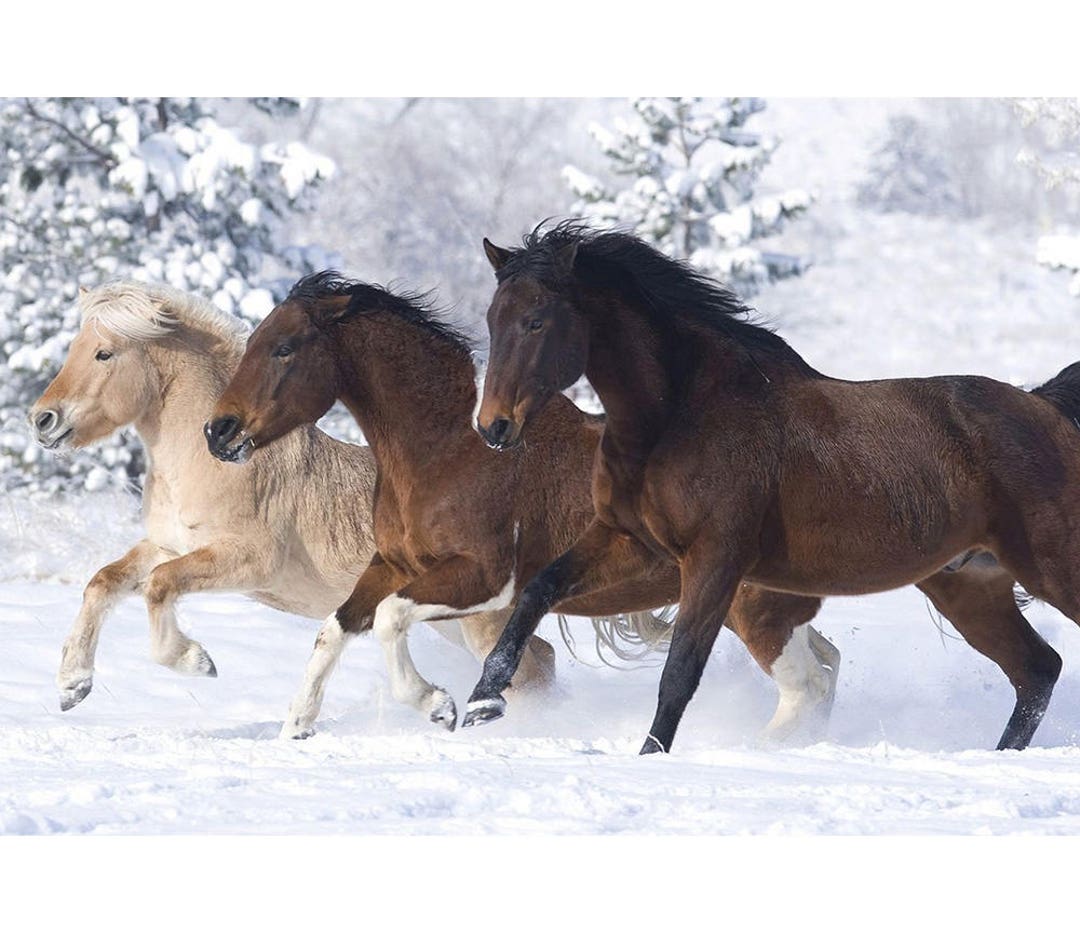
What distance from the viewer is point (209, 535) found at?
26.1 ft

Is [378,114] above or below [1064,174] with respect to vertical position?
below

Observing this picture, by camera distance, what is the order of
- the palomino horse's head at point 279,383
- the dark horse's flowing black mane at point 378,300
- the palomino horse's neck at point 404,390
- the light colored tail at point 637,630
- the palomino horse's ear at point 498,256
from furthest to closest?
the light colored tail at point 637,630 → the dark horse's flowing black mane at point 378,300 → the palomino horse's neck at point 404,390 → the palomino horse's head at point 279,383 → the palomino horse's ear at point 498,256

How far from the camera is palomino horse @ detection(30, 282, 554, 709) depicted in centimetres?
786

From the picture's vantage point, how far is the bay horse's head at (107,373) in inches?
318

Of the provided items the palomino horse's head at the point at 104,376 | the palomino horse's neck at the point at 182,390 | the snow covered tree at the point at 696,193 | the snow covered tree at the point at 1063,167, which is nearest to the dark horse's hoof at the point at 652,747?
the palomino horse's neck at the point at 182,390

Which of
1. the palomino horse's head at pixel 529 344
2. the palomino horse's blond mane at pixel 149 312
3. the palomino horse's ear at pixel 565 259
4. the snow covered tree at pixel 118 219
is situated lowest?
the snow covered tree at pixel 118 219

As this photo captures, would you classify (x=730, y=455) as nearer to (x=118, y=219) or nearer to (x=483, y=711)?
(x=483, y=711)

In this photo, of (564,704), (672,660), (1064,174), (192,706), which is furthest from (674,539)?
(1064,174)

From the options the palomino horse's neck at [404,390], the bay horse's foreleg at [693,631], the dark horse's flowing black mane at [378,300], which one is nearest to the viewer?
the bay horse's foreleg at [693,631]

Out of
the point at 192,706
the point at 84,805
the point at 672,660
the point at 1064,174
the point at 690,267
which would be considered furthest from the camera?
the point at 1064,174

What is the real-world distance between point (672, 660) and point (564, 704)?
7.29 ft

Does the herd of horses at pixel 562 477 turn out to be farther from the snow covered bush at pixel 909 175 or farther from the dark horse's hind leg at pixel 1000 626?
the snow covered bush at pixel 909 175

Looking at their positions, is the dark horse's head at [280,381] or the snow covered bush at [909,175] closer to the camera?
the dark horse's head at [280,381]

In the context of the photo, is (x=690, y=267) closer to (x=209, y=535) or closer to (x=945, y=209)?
(x=209, y=535)
